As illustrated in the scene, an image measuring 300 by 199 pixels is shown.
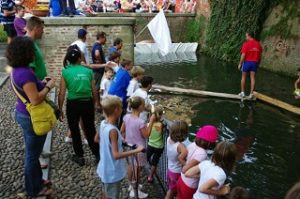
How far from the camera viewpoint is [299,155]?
26.9 feet

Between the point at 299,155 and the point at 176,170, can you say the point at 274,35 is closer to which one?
the point at 299,155

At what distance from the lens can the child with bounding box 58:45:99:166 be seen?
222 inches

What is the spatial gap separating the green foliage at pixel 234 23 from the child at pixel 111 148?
573 inches

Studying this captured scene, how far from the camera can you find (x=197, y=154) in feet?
14.0

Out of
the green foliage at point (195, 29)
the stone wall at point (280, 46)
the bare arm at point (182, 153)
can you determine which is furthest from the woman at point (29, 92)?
the green foliage at point (195, 29)

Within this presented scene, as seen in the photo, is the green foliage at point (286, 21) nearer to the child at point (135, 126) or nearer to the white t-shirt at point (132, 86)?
the white t-shirt at point (132, 86)

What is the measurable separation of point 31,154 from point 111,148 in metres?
1.01

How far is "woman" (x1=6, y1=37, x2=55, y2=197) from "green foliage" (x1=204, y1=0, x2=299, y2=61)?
14.8 meters

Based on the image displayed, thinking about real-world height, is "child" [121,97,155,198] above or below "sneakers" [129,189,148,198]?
above

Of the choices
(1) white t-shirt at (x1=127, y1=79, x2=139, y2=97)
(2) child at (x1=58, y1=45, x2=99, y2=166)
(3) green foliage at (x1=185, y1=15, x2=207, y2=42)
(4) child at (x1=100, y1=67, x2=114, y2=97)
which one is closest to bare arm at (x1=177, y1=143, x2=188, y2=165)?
(2) child at (x1=58, y1=45, x2=99, y2=166)

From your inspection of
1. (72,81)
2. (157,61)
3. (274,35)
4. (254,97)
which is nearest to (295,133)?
(254,97)

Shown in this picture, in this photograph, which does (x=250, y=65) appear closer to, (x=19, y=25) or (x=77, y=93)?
(x=19, y=25)

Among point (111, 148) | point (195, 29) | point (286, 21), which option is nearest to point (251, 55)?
point (286, 21)

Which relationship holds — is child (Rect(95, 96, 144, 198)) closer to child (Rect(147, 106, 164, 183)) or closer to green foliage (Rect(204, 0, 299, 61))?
child (Rect(147, 106, 164, 183))
